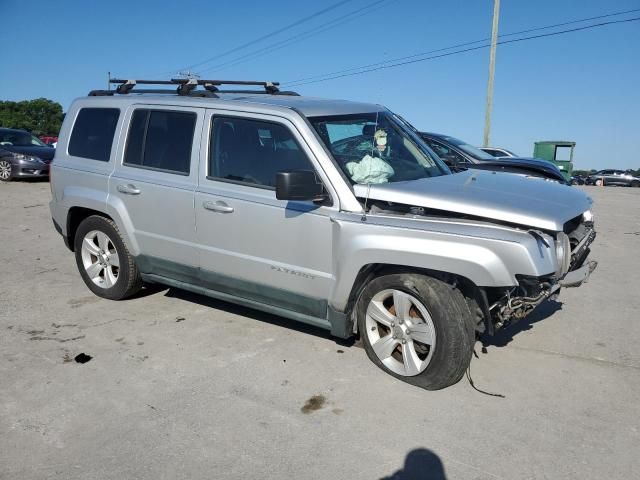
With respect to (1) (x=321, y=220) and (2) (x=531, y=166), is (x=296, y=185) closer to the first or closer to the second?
(1) (x=321, y=220)

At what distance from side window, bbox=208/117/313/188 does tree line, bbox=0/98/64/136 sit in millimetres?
72733

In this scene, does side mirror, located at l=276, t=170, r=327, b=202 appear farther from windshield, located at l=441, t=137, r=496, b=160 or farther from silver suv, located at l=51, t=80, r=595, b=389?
windshield, located at l=441, t=137, r=496, b=160

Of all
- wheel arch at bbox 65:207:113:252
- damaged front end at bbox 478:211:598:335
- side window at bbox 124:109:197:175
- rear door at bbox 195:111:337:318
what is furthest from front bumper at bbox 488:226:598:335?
wheel arch at bbox 65:207:113:252

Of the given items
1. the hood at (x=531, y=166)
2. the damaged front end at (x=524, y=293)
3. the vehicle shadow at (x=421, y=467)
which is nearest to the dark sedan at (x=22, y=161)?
the hood at (x=531, y=166)

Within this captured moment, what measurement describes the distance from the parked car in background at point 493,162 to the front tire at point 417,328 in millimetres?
4963

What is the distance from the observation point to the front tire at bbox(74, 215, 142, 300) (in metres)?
5.35

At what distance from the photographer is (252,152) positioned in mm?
4453

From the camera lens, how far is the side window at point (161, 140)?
15.6ft

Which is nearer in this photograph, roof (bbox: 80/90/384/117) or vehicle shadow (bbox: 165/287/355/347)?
roof (bbox: 80/90/384/117)

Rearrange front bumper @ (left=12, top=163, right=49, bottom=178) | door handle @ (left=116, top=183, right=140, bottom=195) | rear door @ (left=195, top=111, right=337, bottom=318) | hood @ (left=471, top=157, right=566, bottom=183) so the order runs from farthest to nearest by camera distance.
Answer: front bumper @ (left=12, top=163, right=49, bottom=178), hood @ (left=471, top=157, right=566, bottom=183), door handle @ (left=116, top=183, right=140, bottom=195), rear door @ (left=195, top=111, right=337, bottom=318)

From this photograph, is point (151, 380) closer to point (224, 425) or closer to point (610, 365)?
point (224, 425)

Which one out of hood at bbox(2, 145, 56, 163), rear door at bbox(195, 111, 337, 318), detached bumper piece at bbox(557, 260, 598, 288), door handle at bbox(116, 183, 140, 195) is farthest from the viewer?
hood at bbox(2, 145, 56, 163)

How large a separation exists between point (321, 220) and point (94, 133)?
2791 millimetres

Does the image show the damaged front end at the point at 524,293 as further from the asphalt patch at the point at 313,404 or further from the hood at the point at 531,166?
the hood at the point at 531,166
